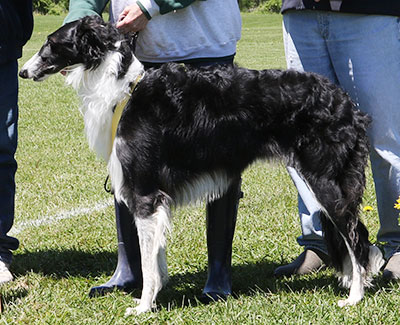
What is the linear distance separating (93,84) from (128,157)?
1.50 feet

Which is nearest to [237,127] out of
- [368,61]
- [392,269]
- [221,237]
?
[221,237]

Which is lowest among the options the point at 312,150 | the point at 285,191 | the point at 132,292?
the point at 285,191

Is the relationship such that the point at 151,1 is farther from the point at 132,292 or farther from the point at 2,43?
→ the point at 132,292

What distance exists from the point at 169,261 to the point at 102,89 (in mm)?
1435

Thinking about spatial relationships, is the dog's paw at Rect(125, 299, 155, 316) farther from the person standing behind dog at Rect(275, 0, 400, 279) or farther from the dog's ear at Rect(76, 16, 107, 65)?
the dog's ear at Rect(76, 16, 107, 65)

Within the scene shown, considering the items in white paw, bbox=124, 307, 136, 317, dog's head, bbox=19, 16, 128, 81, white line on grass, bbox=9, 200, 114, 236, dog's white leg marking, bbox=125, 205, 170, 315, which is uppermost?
dog's head, bbox=19, 16, 128, 81

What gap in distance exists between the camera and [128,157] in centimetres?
358

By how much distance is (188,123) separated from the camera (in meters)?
3.60

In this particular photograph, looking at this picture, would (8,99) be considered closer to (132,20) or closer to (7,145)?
(7,145)

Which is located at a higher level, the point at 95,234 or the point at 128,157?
the point at 128,157

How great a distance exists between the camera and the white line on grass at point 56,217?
537 centimetres

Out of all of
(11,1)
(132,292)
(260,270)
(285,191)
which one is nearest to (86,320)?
(132,292)

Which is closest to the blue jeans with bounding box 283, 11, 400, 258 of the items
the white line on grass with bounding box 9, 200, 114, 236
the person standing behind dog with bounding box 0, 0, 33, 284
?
the person standing behind dog with bounding box 0, 0, 33, 284

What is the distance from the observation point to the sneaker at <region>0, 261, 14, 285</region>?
423cm
